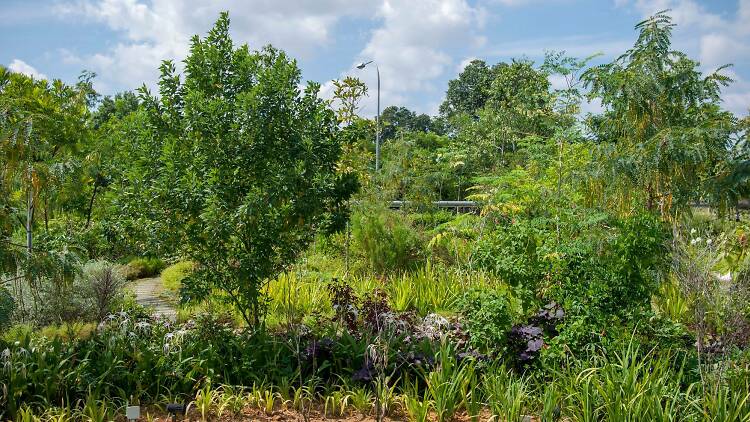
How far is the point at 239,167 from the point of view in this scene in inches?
214

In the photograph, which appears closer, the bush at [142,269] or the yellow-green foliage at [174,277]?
the yellow-green foliage at [174,277]

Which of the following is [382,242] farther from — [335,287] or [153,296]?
[153,296]

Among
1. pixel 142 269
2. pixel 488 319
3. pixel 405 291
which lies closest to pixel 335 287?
pixel 405 291

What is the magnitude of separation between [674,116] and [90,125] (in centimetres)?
841

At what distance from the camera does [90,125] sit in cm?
1024

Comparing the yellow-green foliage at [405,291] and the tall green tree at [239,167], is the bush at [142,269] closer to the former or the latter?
the yellow-green foliage at [405,291]

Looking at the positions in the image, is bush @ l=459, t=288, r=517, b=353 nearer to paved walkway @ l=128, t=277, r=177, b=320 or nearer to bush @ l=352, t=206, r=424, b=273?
paved walkway @ l=128, t=277, r=177, b=320

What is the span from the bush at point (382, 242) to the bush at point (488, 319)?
4.27 metres

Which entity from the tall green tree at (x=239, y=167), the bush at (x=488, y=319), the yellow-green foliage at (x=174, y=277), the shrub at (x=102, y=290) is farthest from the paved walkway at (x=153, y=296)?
the bush at (x=488, y=319)

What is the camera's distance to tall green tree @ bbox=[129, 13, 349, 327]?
5.21m

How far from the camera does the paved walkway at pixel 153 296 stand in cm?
859

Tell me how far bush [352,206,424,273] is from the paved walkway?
287cm

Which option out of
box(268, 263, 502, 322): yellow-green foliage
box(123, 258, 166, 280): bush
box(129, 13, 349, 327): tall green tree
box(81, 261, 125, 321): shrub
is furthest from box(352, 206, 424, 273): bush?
box(123, 258, 166, 280): bush

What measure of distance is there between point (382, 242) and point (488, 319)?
4.63m
